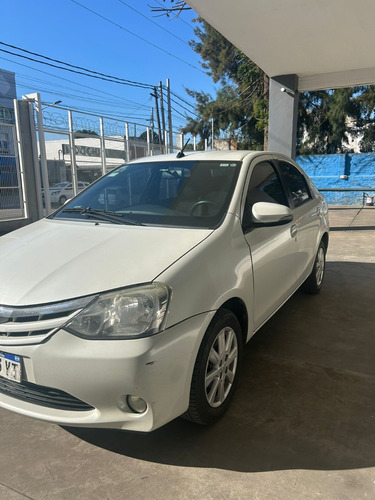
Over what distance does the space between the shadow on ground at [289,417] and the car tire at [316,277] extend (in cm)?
80

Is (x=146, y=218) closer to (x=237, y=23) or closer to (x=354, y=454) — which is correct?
(x=354, y=454)

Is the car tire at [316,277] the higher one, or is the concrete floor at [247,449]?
the car tire at [316,277]

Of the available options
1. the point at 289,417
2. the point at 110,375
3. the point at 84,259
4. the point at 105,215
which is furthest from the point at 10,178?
the point at 289,417

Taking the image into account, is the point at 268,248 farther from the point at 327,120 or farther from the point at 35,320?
the point at 327,120

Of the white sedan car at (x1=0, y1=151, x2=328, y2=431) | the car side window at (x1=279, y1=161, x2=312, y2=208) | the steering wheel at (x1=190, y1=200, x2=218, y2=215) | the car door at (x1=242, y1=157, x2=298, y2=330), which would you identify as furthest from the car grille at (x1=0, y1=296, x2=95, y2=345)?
the car side window at (x1=279, y1=161, x2=312, y2=208)

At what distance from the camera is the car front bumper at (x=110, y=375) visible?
5.92 feet

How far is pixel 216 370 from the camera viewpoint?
7.53 feet

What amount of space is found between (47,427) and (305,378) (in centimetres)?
182

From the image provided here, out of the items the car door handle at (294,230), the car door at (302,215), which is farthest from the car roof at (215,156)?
the car door handle at (294,230)

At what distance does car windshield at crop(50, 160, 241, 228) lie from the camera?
2.73 meters

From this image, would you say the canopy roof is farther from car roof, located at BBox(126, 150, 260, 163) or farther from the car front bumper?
the car front bumper

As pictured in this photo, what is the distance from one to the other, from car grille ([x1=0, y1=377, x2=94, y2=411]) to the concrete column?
8808 millimetres

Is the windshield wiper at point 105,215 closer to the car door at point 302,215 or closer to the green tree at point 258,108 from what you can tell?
the car door at point 302,215

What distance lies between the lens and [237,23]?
6.48m
